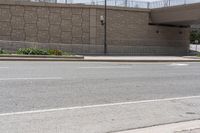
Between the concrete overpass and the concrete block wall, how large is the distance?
1.07 m

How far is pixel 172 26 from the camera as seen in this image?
4903 cm

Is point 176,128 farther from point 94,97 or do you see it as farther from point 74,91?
point 74,91

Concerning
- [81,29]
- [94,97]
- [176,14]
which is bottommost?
[94,97]

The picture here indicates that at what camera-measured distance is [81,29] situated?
4184cm

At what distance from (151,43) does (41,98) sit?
3793 cm

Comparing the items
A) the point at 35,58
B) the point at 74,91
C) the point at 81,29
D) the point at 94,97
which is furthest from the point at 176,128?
the point at 81,29

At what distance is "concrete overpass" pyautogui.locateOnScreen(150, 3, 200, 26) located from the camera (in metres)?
40.6

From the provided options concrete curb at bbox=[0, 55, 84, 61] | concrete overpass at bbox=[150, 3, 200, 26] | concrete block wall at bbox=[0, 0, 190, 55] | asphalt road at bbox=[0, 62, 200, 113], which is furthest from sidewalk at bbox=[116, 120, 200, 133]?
concrete overpass at bbox=[150, 3, 200, 26]

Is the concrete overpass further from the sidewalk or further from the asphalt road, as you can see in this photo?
the sidewalk

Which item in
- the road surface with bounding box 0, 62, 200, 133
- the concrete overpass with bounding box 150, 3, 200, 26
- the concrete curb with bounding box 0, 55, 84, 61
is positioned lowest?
the concrete curb with bounding box 0, 55, 84, 61

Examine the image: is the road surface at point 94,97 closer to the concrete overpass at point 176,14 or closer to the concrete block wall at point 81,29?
the concrete block wall at point 81,29

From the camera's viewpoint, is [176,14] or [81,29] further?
[176,14]

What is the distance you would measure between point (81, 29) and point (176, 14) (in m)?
11.1

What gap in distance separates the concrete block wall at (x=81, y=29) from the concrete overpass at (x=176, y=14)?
107cm
